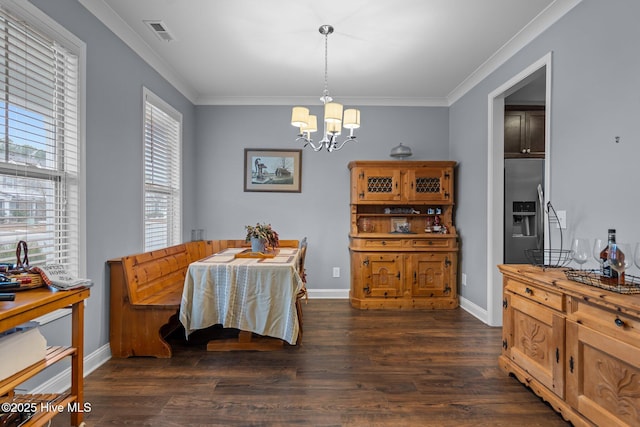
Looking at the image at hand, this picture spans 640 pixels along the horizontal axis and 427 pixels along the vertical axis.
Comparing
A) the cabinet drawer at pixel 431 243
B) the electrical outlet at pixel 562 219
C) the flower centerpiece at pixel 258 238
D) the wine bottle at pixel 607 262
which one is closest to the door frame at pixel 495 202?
the cabinet drawer at pixel 431 243

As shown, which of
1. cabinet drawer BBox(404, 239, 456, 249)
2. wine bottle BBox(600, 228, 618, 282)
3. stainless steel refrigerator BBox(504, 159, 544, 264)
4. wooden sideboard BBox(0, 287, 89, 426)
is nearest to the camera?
wooden sideboard BBox(0, 287, 89, 426)

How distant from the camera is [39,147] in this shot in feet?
6.72

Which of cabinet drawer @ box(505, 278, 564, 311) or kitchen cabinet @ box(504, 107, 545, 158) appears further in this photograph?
kitchen cabinet @ box(504, 107, 545, 158)

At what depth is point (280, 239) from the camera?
4.53m

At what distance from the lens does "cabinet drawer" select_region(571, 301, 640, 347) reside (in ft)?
4.81

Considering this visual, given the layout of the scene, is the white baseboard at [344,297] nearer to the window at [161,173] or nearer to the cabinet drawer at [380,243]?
the cabinet drawer at [380,243]

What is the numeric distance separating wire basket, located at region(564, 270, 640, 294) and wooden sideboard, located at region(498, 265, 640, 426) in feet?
0.12

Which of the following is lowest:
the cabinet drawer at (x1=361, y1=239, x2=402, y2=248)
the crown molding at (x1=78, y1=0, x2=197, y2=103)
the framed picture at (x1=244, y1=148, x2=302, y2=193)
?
the cabinet drawer at (x1=361, y1=239, x2=402, y2=248)

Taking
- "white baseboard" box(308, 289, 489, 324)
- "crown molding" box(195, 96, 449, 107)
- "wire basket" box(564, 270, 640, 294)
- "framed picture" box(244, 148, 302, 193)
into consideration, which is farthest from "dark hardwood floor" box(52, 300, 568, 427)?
"crown molding" box(195, 96, 449, 107)

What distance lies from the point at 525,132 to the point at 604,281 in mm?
2719

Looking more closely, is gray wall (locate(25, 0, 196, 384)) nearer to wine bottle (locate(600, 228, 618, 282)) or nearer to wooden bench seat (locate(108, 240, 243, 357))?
wooden bench seat (locate(108, 240, 243, 357))

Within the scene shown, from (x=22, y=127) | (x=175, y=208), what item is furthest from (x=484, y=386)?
(x=175, y=208)

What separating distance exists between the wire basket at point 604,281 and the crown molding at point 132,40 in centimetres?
366

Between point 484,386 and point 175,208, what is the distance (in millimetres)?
3576
